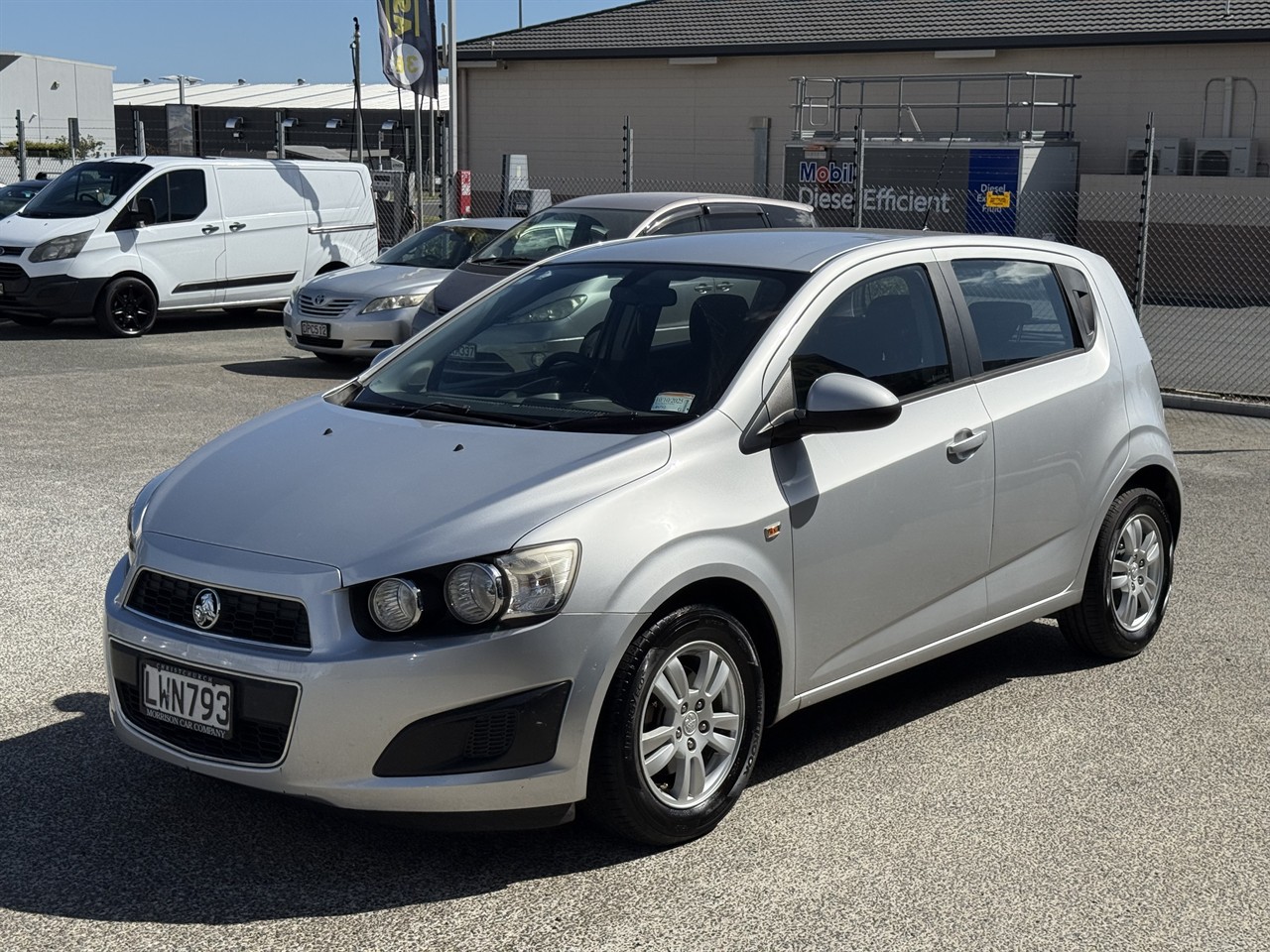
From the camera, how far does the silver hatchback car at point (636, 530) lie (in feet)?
12.4

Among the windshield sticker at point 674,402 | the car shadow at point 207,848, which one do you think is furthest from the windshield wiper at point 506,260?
the windshield sticker at point 674,402

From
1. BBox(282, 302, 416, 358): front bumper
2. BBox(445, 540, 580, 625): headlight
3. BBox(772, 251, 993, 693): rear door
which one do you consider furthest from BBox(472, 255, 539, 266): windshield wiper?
BBox(445, 540, 580, 625): headlight

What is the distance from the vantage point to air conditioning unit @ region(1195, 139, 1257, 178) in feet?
78.1

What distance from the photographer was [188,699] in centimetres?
393

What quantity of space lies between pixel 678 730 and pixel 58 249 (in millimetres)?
13674

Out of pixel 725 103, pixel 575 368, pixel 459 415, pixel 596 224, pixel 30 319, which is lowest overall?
pixel 30 319

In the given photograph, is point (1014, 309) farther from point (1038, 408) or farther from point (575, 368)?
point (575, 368)

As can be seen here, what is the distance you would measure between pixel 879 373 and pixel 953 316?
19.1 inches

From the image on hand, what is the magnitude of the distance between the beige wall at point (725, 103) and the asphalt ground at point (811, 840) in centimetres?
2064

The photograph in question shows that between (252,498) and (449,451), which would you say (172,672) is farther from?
(449,451)

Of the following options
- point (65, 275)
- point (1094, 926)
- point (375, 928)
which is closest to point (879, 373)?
point (1094, 926)

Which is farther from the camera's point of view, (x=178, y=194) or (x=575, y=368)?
(x=178, y=194)

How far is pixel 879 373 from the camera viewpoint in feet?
16.0

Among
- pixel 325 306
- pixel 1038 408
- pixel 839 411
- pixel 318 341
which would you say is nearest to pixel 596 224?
pixel 325 306
